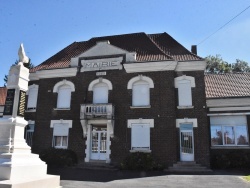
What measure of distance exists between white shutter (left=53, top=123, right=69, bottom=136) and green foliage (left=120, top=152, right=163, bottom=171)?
17.7 feet

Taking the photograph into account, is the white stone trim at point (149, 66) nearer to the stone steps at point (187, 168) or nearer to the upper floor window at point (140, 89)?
the upper floor window at point (140, 89)

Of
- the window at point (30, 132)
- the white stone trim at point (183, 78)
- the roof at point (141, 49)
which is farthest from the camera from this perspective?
the window at point (30, 132)

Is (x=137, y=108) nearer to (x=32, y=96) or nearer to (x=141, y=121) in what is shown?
(x=141, y=121)

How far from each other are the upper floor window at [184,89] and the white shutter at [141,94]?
7.56ft

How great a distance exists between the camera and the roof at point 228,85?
64.3 ft

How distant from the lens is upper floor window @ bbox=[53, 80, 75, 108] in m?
20.5

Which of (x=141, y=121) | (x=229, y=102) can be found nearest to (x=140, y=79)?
(x=141, y=121)

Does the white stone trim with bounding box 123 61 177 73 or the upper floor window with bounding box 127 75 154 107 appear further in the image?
the upper floor window with bounding box 127 75 154 107

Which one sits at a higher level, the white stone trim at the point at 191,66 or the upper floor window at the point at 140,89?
the white stone trim at the point at 191,66

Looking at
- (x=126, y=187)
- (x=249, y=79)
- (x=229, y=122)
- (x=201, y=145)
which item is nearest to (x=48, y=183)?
(x=126, y=187)

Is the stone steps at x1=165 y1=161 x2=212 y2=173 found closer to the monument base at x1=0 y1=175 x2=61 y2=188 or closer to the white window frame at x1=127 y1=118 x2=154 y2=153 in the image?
the white window frame at x1=127 y1=118 x2=154 y2=153

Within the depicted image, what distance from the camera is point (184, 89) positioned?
18.7 m

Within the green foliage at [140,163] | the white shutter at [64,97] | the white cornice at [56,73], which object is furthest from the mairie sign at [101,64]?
the green foliage at [140,163]

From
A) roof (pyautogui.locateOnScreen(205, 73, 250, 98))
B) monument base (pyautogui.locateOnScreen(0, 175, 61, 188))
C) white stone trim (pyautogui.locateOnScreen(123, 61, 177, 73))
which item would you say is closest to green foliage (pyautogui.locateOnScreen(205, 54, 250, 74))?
roof (pyautogui.locateOnScreen(205, 73, 250, 98))
